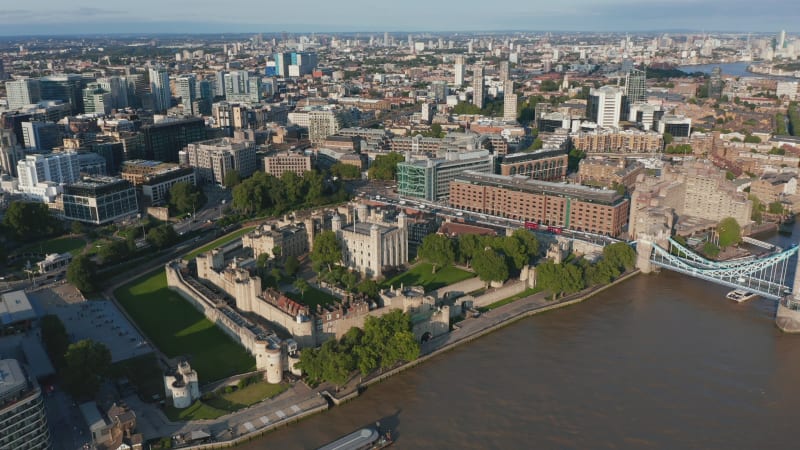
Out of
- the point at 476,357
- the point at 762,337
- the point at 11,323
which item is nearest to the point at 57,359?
the point at 11,323

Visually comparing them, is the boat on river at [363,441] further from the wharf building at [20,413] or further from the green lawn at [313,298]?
the green lawn at [313,298]

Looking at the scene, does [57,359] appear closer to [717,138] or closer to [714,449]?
[714,449]

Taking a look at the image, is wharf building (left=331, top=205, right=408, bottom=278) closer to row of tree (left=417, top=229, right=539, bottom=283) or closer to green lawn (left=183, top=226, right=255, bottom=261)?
row of tree (left=417, top=229, right=539, bottom=283)

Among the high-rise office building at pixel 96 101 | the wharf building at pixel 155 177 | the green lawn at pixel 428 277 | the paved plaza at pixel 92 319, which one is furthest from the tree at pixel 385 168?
the high-rise office building at pixel 96 101

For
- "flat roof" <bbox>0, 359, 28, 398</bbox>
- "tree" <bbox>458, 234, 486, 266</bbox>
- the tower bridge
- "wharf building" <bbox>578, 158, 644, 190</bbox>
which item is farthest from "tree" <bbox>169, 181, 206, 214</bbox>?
"wharf building" <bbox>578, 158, 644, 190</bbox>

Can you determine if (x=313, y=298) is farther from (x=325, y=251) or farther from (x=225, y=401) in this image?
(x=225, y=401)

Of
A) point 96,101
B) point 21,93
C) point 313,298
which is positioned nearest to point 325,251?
point 313,298
